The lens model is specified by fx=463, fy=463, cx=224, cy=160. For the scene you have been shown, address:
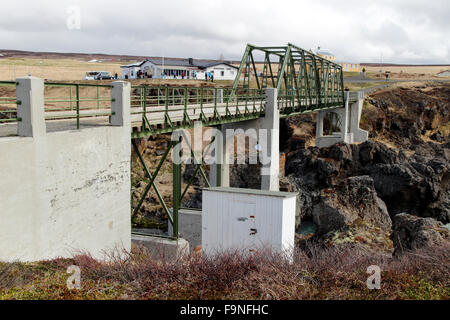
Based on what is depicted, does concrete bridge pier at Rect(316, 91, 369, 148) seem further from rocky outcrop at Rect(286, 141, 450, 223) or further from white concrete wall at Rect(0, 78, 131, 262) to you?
white concrete wall at Rect(0, 78, 131, 262)

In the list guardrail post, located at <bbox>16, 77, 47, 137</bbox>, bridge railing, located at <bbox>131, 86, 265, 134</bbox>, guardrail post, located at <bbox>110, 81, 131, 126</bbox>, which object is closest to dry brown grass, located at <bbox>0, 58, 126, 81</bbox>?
bridge railing, located at <bbox>131, 86, 265, 134</bbox>

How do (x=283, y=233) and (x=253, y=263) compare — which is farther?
(x=283, y=233)

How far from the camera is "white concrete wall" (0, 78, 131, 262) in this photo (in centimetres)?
930

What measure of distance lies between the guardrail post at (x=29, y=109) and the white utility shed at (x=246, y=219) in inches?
253

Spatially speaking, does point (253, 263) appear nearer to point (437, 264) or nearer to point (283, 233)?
point (437, 264)

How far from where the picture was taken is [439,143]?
157 feet

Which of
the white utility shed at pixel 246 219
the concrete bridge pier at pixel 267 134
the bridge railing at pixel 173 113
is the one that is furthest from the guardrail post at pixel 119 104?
the concrete bridge pier at pixel 267 134

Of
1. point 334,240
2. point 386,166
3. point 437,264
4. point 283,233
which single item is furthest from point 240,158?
point 437,264

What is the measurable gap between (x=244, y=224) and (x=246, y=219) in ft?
0.55

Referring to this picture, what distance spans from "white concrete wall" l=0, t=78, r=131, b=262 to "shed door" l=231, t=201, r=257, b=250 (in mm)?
3310

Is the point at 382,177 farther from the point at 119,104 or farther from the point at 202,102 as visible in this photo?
the point at 119,104

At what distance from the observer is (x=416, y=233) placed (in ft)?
54.5

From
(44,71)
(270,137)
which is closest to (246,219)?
(270,137)
